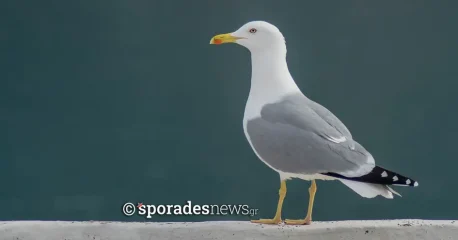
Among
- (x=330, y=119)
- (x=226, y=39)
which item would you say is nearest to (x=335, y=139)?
(x=330, y=119)

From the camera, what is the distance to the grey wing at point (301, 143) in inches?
156

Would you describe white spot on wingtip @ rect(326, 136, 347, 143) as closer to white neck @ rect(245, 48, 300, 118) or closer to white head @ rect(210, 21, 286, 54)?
white neck @ rect(245, 48, 300, 118)

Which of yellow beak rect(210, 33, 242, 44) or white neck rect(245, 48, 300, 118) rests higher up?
yellow beak rect(210, 33, 242, 44)

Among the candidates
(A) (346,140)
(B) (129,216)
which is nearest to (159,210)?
(B) (129,216)

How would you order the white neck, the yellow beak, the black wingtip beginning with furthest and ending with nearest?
the yellow beak < the white neck < the black wingtip

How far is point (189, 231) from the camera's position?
4094mm

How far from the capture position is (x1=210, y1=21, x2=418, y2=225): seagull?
3.91 metres

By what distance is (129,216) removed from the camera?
558cm

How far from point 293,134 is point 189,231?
2.53 feet

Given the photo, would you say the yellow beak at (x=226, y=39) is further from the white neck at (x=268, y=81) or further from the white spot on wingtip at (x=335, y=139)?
the white spot on wingtip at (x=335, y=139)

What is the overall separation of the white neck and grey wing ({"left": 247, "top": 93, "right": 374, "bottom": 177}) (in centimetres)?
6

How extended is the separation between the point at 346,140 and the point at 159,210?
1.94 metres
